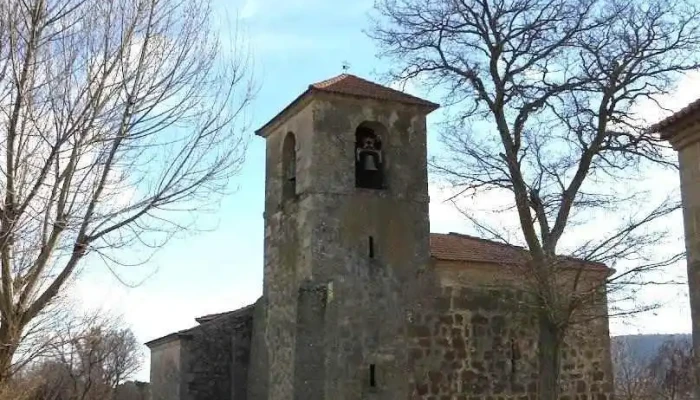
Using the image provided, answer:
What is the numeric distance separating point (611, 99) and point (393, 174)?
4.45 m

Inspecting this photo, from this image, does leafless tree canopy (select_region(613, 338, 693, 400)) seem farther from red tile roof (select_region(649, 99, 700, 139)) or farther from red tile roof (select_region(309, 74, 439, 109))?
red tile roof (select_region(649, 99, 700, 139))

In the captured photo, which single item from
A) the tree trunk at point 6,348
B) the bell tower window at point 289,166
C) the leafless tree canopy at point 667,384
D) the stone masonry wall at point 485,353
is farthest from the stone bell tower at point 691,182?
the leafless tree canopy at point 667,384

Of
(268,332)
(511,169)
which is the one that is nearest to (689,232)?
(511,169)

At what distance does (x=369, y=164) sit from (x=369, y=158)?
0.43ft

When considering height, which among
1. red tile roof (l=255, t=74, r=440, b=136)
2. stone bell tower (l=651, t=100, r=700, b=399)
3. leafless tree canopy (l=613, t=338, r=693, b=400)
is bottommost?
leafless tree canopy (l=613, t=338, r=693, b=400)

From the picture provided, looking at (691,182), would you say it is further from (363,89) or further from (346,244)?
(363,89)

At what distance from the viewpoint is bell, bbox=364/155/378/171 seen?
57.1 feet

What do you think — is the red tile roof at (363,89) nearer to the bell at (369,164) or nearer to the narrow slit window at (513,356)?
the bell at (369,164)

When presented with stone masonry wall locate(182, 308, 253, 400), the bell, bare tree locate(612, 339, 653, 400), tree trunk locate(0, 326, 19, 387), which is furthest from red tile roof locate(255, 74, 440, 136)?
bare tree locate(612, 339, 653, 400)

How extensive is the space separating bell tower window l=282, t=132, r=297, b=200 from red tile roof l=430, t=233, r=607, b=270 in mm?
3192

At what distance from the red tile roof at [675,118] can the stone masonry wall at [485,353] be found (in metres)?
7.00

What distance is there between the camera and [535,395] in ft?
57.4

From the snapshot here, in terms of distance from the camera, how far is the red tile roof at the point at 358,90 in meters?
17.1

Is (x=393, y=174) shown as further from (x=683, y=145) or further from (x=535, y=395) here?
(x=683, y=145)
